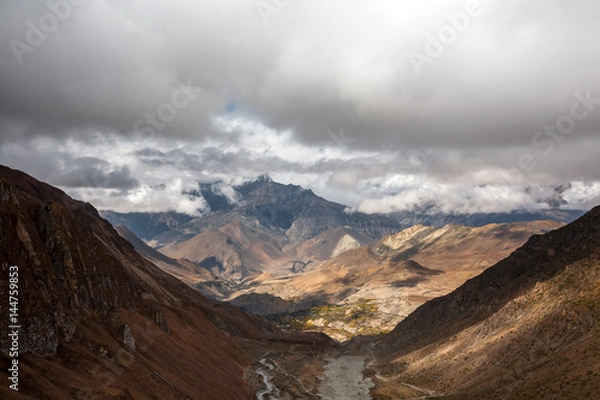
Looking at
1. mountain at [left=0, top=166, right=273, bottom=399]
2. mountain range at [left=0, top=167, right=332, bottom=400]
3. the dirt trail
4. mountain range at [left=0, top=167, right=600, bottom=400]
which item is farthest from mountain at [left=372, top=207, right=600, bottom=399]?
mountain at [left=0, top=166, right=273, bottom=399]

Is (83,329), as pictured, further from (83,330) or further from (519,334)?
(519,334)

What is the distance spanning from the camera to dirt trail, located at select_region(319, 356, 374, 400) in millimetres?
119894

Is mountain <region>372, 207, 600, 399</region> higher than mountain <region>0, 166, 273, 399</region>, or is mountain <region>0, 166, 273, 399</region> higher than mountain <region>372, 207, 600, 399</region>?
mountain <region>0, 166, 273, 399</region>

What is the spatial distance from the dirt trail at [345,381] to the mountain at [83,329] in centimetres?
2484

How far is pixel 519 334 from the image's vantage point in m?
103

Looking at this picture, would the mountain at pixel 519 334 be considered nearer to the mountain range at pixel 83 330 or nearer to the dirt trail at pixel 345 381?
the dirt trail at pixel 345 381

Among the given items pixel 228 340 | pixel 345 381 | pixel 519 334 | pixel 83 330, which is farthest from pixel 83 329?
pixel 345 381

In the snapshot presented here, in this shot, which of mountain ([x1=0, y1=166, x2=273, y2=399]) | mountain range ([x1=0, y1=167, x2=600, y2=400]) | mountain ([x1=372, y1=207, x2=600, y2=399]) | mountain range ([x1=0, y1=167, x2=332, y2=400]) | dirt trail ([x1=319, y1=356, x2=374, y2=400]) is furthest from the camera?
dirt trail ([x1=319, y1=356, x2=374, y2=400])

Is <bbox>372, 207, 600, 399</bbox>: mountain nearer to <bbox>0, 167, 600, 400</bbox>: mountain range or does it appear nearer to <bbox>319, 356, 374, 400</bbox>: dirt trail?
<bbox>0, 167, 600, 400</bbox>: mountain range

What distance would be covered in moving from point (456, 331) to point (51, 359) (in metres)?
121

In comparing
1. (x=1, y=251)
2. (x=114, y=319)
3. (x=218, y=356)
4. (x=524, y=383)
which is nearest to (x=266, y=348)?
(x=218, y=356)

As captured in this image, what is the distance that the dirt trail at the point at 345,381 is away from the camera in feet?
393

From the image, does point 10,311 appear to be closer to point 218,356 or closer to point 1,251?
point 1,251

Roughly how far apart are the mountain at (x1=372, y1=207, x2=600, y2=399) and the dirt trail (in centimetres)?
495
